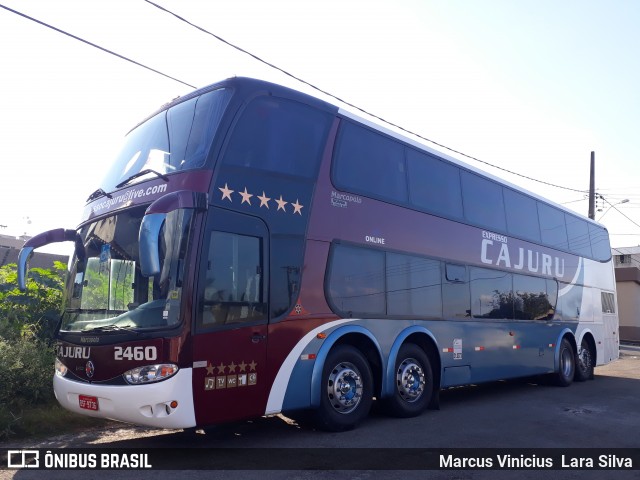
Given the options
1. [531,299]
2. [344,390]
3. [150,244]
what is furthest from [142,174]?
[531,299]

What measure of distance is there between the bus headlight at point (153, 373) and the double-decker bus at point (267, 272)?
1 cm

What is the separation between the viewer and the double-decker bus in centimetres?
595

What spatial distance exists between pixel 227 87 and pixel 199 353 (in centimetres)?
315

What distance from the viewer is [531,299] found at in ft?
41.2

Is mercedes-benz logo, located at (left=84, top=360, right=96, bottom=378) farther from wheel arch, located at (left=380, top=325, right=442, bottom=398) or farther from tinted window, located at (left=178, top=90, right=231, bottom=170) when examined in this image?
wheel arch, located at (left=380, top=325, right=442, bottom=398)

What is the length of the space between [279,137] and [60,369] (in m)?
3.83

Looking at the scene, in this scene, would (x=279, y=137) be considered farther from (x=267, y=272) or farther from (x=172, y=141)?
(x=267, y=272)

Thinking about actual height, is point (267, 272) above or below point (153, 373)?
above

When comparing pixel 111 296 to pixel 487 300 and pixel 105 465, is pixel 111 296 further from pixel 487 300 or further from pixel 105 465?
pixel 487 300

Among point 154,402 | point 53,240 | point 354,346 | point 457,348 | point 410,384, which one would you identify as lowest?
point 410,384

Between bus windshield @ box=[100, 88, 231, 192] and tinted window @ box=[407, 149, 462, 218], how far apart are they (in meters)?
3.81

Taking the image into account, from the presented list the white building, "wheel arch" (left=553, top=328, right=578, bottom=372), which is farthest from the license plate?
the white building

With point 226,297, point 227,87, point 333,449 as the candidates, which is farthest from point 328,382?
point 227,87

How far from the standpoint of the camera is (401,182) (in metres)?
9.21
